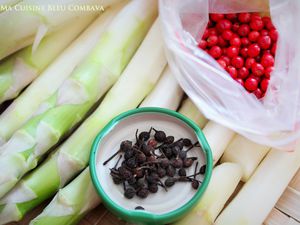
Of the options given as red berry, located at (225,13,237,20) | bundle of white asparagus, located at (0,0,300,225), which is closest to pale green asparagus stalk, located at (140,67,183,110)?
bundle of white asparagus, located at (0,0,300,225)

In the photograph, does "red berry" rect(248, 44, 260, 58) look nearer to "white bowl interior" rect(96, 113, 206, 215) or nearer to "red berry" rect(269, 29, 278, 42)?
"red berry" rect(269, 29, 278, 42)

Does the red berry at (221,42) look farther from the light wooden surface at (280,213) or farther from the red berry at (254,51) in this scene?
the light wooden surface at (280,213)

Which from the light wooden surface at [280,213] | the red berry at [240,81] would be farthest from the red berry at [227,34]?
the light wooden surface at [280,213]

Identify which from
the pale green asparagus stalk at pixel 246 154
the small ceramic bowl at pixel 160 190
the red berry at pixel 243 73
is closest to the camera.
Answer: the small ceramic bowl at pixel 160 190

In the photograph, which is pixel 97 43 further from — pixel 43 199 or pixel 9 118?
pixel 43 199

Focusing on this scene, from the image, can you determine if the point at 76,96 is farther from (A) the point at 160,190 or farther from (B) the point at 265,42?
(B) the point at 265,42

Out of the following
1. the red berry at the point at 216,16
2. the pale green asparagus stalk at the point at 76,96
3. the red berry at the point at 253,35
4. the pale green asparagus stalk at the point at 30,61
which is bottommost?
the red berry at the point at 253,35

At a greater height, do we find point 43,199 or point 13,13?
point 13,13

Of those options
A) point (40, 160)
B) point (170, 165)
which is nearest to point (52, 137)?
point (40, 160)
